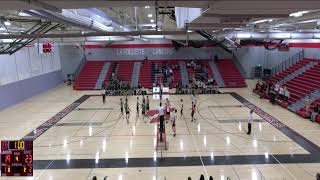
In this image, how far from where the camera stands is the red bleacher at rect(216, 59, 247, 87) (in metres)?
36.3

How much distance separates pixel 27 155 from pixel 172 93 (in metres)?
23.6

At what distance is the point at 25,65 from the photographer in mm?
31453

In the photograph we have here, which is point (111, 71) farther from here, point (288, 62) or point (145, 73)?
point (288, 62)

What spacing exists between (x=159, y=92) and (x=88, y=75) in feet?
41.1

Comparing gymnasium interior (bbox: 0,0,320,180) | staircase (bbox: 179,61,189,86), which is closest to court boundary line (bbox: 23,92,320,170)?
gymnasium interior (bbox: 0,0,320,180)

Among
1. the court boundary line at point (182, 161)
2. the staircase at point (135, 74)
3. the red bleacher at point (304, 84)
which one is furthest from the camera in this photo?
the staircase at point (135, 74)

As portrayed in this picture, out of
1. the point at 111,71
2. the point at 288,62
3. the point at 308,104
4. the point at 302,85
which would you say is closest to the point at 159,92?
the point at 111,71

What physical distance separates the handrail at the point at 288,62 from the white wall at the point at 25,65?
87.2 feet

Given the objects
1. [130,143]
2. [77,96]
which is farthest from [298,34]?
[77,96]

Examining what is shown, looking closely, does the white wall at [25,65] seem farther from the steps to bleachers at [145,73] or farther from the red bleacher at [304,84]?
the red bleacher at [304,84]

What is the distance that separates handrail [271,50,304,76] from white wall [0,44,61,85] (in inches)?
1047

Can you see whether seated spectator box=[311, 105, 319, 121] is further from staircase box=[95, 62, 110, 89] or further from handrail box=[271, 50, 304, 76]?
staircase box=[95, 62, 110, 89]

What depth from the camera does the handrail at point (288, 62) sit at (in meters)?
35.4

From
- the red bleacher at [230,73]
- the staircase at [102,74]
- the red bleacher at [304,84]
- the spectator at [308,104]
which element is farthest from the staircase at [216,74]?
the spectator at [308,104]
